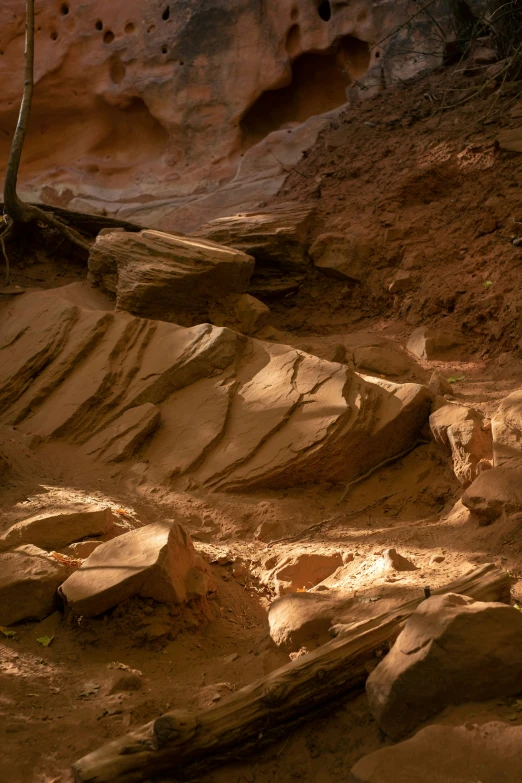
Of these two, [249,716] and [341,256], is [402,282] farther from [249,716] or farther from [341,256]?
[249,716]

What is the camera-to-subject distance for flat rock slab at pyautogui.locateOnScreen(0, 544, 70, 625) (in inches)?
125

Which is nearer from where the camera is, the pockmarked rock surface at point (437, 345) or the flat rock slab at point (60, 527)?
the flat rock slab at point (60, 527)

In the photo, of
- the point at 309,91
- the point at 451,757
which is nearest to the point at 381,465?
the point at 451,757

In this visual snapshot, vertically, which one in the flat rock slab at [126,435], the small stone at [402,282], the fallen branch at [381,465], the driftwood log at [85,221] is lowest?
the fallen branch at [381,465]

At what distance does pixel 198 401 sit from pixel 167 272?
64.4 inches

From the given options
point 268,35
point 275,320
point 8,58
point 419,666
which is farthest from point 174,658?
point 8,58

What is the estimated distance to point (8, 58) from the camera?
41.3ft

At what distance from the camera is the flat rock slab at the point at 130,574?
3.06m

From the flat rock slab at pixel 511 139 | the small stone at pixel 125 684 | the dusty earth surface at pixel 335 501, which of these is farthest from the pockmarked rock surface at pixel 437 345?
the small stone at pixel 125 684

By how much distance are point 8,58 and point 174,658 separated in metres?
12.5

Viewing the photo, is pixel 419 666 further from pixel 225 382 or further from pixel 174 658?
pixel 225 382

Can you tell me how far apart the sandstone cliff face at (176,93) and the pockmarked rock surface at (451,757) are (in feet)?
26.8

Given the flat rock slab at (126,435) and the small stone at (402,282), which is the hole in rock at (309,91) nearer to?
the small stone at (402,282)

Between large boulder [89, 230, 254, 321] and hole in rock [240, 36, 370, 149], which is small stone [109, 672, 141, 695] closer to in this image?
large boulder [89, 230, 254, 321]
